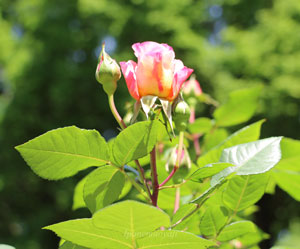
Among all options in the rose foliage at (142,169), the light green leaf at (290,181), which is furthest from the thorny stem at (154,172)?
the light green leaf at (290,181)

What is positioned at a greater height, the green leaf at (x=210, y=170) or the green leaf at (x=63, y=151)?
the green leaf at (x=63, y=151)

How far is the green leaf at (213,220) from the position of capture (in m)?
0.31

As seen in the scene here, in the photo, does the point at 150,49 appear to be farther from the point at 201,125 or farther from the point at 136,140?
the point at 201,125

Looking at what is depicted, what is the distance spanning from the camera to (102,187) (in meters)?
0.28

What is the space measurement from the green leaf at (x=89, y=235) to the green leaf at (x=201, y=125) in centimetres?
31

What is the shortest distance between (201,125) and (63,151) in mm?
295

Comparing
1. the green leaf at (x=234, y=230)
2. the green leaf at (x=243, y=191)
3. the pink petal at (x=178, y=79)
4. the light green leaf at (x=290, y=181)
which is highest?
the pink petal at (x=178, y=79)

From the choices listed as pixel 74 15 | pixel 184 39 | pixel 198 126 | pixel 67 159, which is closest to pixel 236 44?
pixel 184 39

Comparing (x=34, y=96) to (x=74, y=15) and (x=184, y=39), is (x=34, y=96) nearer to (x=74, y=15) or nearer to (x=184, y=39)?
(x=74, y=15)

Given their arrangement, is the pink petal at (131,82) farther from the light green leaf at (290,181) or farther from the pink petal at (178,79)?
the light green leaf at (290,181)

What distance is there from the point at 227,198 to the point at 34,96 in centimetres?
454

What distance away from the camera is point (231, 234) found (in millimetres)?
327

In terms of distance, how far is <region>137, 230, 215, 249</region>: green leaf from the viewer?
0.77 ft

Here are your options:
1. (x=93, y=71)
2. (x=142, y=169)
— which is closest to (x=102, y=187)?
(x=142, y=169)
